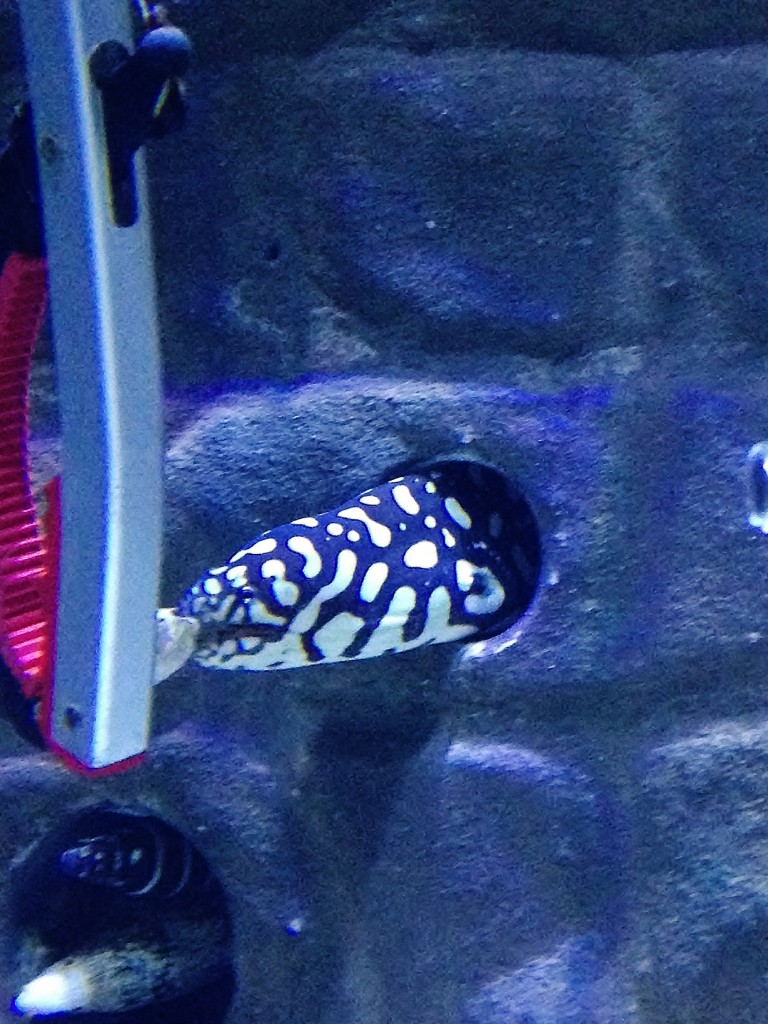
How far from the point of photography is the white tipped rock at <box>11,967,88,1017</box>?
1.61 m

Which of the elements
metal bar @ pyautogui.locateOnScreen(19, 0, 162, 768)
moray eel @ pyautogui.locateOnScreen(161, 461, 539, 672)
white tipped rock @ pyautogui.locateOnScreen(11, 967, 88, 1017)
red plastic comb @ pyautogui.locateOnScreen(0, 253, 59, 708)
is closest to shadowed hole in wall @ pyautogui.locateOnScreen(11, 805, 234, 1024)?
white tipped rock @ pyautogui.locateOnScreen(11, 967, 88, 1017)

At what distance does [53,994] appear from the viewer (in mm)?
1621

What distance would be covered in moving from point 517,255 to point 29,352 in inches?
30.3

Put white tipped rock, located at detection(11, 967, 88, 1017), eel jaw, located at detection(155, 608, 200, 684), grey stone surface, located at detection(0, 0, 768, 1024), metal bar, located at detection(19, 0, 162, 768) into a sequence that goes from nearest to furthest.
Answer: metal bar, located at detection(19, 0, 162, 768) < eel jaw, located at detection(155, 608, 200, 684) < grey stone surface, located at detection(0, 0, 768, 1024) < white tipped rock, located at detection(11, 967, 88, 1017)

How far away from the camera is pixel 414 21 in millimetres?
1400

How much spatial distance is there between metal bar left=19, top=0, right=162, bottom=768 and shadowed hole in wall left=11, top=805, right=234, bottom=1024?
1.03 meters

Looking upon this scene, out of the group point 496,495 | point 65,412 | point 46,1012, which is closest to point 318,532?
point 496,495

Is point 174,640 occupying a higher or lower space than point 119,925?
higher

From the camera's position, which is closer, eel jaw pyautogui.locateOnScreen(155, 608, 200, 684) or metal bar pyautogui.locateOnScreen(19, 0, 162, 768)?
metal bar pyautogui.locateOnScreen(19, 0, 162, 768)

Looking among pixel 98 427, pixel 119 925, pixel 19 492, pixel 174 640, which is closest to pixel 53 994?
pixel 119 925

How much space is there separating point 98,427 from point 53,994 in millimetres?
1276

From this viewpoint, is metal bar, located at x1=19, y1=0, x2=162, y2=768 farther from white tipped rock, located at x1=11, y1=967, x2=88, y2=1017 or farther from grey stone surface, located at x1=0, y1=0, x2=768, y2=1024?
white tipped rock, located at x1=11, y1=967, x2=88, y2=1017

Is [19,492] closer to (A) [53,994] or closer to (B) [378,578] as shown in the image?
(B) [378,578]

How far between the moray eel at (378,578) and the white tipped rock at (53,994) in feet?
2.19
